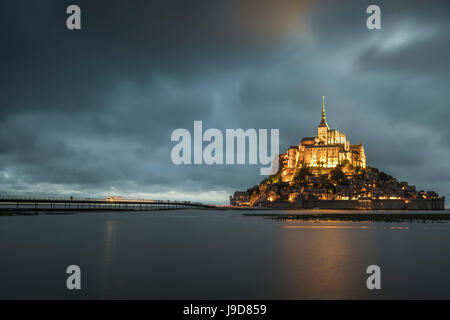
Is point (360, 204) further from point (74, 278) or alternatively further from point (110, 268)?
point (74, 278)

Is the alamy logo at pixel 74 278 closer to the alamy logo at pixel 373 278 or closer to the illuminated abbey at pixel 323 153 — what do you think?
the alamy logo at pixel 373 278

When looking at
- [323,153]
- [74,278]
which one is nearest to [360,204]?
[323,153]

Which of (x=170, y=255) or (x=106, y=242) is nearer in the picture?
(x=170, y=255)

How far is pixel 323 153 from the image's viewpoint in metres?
165

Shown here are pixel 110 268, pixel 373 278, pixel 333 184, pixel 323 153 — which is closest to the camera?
pixel 373 278

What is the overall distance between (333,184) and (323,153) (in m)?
19.6

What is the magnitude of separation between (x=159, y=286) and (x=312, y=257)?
10048 mm

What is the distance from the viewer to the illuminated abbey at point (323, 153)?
163300 mm

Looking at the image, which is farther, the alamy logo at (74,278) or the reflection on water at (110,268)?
the alamy logo at (74,278)

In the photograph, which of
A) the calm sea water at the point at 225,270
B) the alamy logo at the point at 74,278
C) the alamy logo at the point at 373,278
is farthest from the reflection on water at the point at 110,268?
the alamy logo at the point at 373,278
